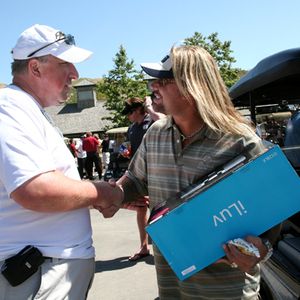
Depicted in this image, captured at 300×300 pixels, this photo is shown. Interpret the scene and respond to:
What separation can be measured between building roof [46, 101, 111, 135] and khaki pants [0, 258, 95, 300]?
58.6 metres

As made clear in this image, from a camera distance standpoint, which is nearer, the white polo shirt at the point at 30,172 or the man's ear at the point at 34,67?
the white polo shirt at the point at 30,172

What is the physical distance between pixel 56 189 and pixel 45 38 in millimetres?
709

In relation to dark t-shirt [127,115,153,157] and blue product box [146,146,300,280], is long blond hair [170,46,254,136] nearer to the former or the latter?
blue product box [146,146,300,280]

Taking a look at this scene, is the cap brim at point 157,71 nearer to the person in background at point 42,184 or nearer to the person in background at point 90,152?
the person in background at point 42,184

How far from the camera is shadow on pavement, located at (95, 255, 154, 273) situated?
5.11m

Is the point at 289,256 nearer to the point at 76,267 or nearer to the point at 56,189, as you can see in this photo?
the point at 76,267

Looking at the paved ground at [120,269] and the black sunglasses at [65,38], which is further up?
the black sunglasses at [65,38]

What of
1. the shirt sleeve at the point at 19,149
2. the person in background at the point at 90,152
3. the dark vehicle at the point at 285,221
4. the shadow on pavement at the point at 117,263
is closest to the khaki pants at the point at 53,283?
the shirt sleeve at the point at 19,149

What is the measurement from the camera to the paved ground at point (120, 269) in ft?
14.2

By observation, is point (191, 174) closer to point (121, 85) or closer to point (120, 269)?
point (120, 269)

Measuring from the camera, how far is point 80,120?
209 ft

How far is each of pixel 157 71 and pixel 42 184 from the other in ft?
2.62

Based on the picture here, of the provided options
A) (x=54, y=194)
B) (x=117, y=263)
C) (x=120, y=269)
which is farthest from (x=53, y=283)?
(x=117, y=263)

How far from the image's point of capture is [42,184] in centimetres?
161
